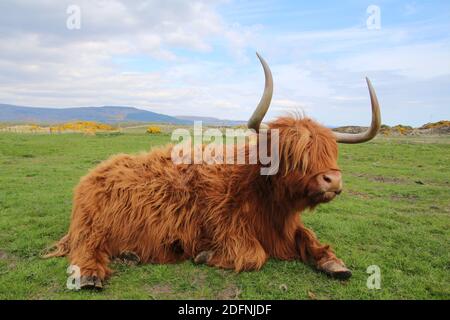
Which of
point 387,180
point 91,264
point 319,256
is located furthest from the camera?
point 387,180

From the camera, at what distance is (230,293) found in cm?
380

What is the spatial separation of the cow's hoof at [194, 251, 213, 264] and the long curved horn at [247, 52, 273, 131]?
5.03 ft

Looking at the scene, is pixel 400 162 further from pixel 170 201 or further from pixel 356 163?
pixel 170 201

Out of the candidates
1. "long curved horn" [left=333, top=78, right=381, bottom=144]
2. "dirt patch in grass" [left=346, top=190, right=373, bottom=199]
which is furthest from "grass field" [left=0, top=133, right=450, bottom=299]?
"long curved horn" [left=333, top=78, right=381, bottom=144]

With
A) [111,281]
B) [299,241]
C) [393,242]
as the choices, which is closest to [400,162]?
[393,242]

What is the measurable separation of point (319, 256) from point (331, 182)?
3.54 feet

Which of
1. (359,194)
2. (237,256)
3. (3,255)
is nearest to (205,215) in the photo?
(237,256)

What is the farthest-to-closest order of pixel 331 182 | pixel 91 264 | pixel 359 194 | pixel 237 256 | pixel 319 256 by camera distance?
pixel 359 194 → pixel 319 256 → pixel 237 256 → pixel 91 264 → pixel 331 182

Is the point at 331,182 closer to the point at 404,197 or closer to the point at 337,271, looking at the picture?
the point at 337,271

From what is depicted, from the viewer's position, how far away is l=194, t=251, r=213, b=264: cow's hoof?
14.4ft

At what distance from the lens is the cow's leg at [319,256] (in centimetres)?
407

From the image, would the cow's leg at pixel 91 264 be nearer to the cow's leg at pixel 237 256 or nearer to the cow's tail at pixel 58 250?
the cow's tail at pixel 58 250

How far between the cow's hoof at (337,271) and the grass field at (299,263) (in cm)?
7

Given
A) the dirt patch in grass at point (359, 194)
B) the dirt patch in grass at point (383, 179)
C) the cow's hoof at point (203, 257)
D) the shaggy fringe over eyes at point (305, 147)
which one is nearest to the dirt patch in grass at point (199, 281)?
the cow's hoof at point (203, 257)
